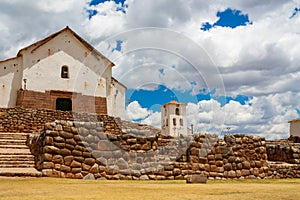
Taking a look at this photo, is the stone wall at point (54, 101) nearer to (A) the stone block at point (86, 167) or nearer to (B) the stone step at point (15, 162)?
(B) the stone step at point (15, 162)

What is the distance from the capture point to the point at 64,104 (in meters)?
32.2

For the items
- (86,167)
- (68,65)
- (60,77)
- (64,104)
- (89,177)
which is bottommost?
(89,177)

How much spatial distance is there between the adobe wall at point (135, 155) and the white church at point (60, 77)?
20.7 meters

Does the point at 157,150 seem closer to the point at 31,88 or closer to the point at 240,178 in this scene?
the point at 240,178

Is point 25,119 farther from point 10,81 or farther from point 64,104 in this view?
point 10,81

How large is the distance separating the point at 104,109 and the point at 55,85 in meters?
4.61

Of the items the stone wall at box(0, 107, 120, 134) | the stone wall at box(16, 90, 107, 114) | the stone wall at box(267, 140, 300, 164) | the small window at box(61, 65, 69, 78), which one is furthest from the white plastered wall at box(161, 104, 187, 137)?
the stone wall at box(267, 140, 300, 164)

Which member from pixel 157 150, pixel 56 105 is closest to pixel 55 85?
pixel 56 105

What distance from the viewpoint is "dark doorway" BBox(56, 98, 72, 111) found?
31.9 m

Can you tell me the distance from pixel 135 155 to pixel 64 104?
22280 millimetres

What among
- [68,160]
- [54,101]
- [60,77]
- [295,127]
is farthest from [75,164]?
[295,127]

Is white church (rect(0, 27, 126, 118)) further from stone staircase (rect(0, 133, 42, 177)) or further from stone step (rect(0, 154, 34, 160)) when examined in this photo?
stone step (rect(0, 154, 34, 160))

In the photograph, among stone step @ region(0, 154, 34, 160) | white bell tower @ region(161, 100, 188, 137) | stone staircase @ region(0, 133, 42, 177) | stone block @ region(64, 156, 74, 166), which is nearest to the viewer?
stone staircase @ region(0, 133, 42, 177)

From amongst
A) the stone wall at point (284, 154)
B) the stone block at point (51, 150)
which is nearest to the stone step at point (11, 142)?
the stone block at point (51, 150)
